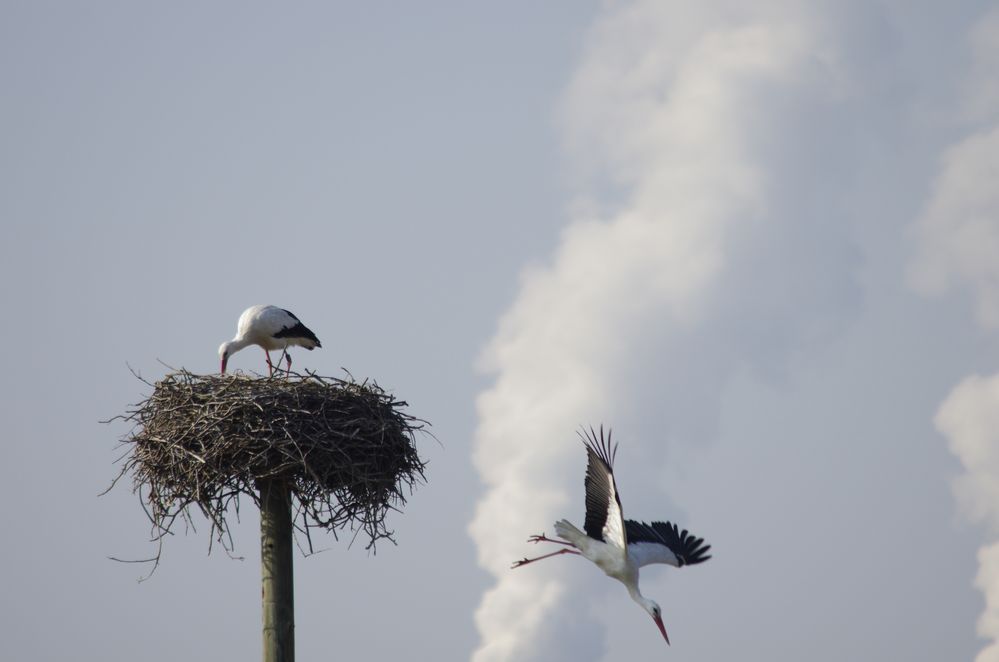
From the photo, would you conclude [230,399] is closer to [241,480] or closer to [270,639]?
[241,480]

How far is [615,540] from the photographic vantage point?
472 inches

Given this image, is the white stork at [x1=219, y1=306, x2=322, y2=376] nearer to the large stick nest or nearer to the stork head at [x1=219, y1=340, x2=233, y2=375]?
the stork head at [x1=219, y1=340, x2=233, y2=375]

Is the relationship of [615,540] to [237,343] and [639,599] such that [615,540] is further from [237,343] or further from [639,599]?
[237,343]

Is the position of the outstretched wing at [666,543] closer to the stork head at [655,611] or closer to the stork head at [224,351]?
the stork head at [655,611]

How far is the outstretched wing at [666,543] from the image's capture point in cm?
1289

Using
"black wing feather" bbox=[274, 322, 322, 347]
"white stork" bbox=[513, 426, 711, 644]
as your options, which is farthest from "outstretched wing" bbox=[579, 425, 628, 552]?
"black wing feather" bbox=[274, 322, 322, 347]

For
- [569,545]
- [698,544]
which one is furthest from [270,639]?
[698,544]

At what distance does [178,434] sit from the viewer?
34.8ft

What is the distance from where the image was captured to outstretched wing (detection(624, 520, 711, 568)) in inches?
508

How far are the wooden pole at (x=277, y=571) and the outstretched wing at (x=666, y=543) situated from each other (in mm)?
4023

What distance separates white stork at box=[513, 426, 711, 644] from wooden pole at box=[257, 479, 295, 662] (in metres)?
2.55

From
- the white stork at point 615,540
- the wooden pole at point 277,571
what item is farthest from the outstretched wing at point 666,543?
the wooden pole at point 277,571

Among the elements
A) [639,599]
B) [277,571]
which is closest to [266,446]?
[277,571]

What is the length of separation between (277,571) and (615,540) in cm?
352
